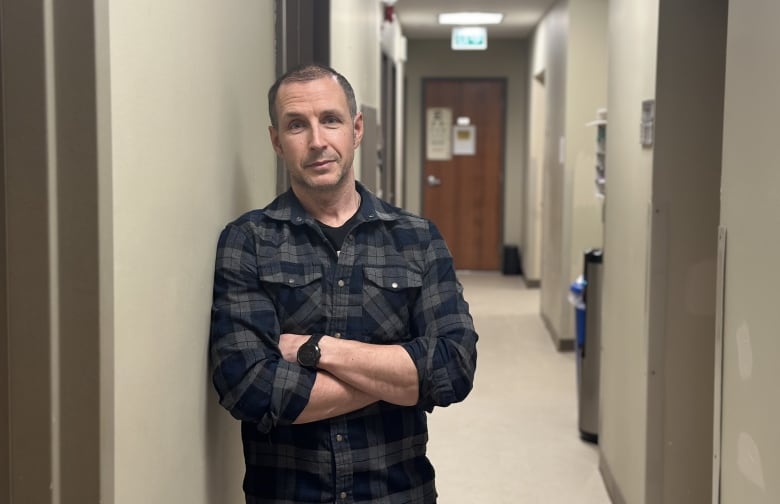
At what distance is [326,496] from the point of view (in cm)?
163

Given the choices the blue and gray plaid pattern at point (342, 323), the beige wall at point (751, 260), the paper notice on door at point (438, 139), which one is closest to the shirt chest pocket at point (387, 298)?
the blue and gray plaid pattern at point (342, 323)

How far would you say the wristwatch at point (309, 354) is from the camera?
5.10 ft

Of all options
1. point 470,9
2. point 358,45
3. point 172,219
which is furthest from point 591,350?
point 470,9

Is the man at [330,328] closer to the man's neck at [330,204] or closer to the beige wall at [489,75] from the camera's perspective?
the man's neck at [330,204]

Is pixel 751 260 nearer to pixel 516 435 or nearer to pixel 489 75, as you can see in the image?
pixel 516 435

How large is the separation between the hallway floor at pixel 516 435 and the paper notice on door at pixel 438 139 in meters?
4.00

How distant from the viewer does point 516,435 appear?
4434 mm

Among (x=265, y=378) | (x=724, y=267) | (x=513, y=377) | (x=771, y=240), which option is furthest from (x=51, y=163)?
(x=513, y=377)

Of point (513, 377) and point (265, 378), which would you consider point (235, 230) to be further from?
point (513, 377)

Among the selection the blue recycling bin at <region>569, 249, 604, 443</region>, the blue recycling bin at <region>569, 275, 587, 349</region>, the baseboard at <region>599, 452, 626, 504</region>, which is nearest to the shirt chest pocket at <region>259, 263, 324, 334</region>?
the baseboard at <region>599, 452, 626, 504</region>

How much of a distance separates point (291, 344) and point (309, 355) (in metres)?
0.06

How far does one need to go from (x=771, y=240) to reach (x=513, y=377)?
13.1ft

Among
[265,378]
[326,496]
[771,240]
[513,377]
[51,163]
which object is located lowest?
[513,377]

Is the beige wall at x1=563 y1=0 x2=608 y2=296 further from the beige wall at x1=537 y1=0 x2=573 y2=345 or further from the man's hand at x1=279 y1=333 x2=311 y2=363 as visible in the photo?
the man's hand at x1=279 y1=333 x2=311 y2=363
